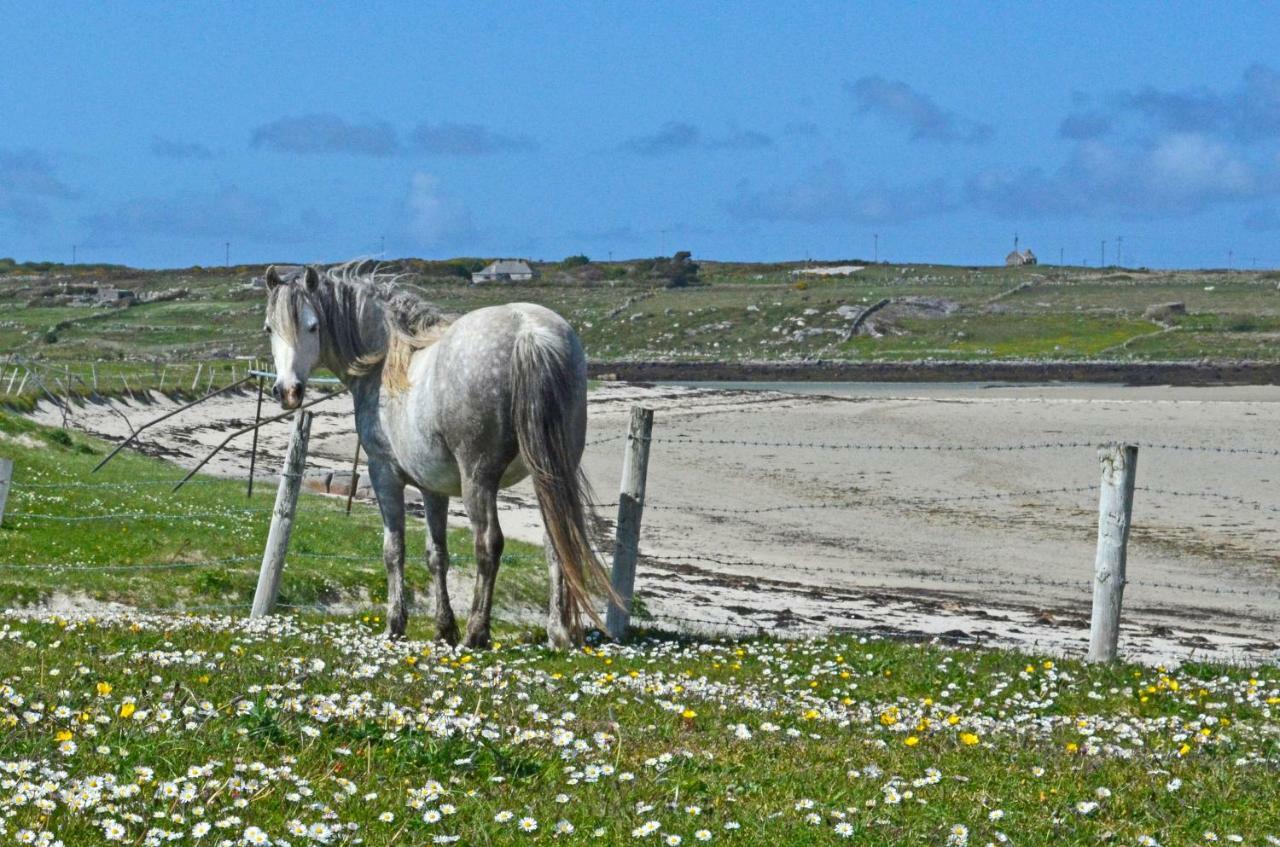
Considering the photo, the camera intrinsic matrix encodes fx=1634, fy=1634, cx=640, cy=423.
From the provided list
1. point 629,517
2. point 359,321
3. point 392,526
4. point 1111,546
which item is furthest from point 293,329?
point 1111,546

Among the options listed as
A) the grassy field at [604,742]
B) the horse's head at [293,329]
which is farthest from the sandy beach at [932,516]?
the horse's head at [293,329]

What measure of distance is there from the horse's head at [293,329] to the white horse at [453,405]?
0.01m

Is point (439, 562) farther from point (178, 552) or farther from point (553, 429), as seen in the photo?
point (178, 552)

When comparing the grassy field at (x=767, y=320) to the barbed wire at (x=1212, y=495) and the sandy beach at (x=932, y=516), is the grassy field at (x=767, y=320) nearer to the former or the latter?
the sandy beach at (x=932, y=516)

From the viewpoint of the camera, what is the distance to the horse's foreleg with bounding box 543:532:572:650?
1345 centimetres

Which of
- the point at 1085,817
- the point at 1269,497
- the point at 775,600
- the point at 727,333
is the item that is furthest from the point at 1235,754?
the point at 727,333

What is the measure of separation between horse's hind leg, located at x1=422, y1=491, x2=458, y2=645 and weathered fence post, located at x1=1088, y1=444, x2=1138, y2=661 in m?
5.53

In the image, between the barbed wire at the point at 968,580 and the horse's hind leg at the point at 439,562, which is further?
the barbed wire at the point at 968,580

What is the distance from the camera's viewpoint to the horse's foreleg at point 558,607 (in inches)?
529

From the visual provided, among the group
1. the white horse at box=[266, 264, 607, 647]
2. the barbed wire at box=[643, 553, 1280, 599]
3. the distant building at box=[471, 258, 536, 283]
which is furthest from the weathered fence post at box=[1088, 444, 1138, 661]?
the distant building at box=[471, 258, 536, 283]

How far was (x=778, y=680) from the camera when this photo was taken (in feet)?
37.7

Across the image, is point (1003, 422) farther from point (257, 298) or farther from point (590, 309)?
point (257, 298)

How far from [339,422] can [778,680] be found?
1759 inches

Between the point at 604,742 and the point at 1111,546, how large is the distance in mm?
7411
